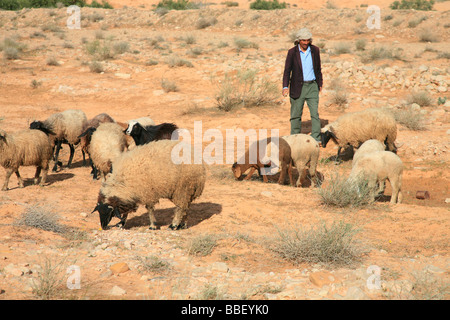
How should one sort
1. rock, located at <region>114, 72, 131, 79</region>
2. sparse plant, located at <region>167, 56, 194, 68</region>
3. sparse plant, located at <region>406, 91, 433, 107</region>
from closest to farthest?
sparse plant, located at <region>406, 91, 433, 107</region> < rock, located at <region>114, 72, 131, 79</region> < sparse plant, located at <region>167, 56, 194, 68</region>

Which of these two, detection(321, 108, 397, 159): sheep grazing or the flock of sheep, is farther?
detection(321, 108, 397, 159): sheep grazing

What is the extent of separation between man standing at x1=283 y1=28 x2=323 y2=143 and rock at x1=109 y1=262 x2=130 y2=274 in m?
6.13

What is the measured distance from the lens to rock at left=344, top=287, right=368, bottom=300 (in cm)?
446

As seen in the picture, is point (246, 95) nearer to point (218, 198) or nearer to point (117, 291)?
point (218, 198)

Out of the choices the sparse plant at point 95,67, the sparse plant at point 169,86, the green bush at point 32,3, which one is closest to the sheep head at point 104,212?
the sparse plant at point 169,86

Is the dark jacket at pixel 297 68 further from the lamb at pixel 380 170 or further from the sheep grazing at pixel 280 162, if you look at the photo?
the lamb at pixel 380 170

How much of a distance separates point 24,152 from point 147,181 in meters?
3.95

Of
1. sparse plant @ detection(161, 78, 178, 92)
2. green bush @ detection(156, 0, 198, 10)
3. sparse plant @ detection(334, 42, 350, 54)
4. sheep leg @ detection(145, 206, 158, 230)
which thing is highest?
green bush @ detection(156, 0, 198, 10)

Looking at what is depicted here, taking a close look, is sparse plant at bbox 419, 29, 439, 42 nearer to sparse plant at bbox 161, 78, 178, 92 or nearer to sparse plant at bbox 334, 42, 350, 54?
sparse plant at bbox 334, 42, 350, 54

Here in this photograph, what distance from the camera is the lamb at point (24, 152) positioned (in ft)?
29.5

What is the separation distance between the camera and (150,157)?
6684 mm

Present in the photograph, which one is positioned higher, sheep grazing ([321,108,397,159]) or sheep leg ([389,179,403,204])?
sheep grazing ([321,108,397,159])

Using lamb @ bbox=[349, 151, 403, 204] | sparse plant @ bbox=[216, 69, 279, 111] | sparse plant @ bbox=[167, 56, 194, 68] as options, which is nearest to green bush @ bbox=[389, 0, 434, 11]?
sparse plant @ bbox=[167, 56, 194, 68]
